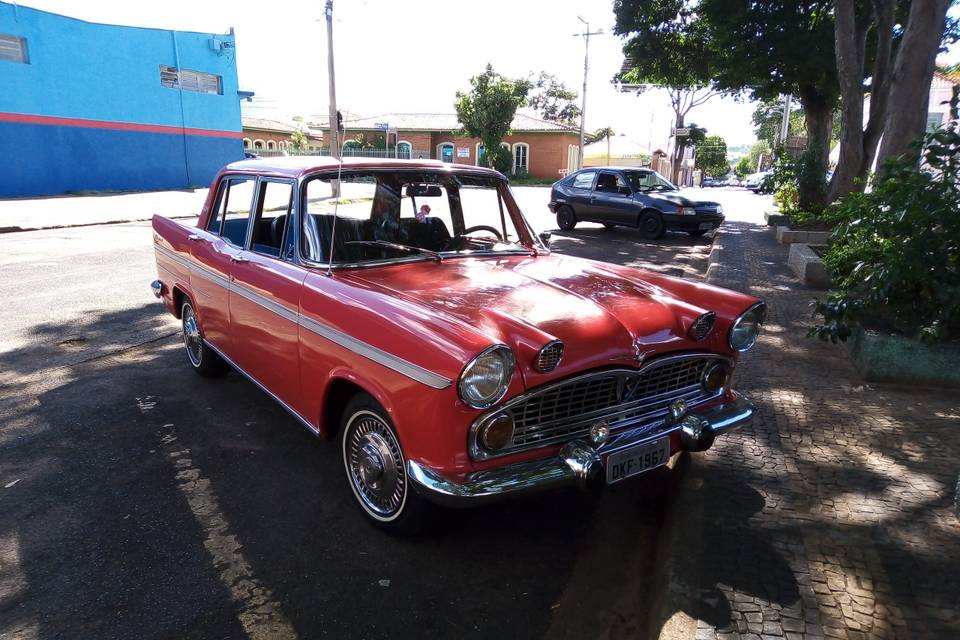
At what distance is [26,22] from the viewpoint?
21156 millimetres

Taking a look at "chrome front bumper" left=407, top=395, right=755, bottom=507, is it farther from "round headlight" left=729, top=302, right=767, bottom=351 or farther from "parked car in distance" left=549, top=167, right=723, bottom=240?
"parked car in distance" left=549, top=167, right=723, bottom=240

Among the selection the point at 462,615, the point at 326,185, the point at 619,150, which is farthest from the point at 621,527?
the point at 619,150

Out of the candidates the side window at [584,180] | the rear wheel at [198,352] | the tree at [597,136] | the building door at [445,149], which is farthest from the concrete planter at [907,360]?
the tree at [597,136]

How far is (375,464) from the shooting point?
2947 mm

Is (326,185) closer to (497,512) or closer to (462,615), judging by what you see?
(497,512)

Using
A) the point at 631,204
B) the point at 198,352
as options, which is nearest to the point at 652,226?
the point at 631,204

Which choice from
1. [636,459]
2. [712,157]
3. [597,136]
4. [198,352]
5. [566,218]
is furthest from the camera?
[712,157]

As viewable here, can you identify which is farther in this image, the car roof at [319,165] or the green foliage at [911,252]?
the green foliage at [911,252]

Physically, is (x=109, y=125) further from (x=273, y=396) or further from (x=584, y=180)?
(x=273, y=396)

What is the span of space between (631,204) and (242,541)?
12775mm

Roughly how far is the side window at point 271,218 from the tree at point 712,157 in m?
81.9

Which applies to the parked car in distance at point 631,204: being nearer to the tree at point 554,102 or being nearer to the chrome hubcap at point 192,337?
the chrome hubcap at point 192,337

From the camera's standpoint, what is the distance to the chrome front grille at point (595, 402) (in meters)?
2.61

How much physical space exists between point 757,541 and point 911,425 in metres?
1.90
